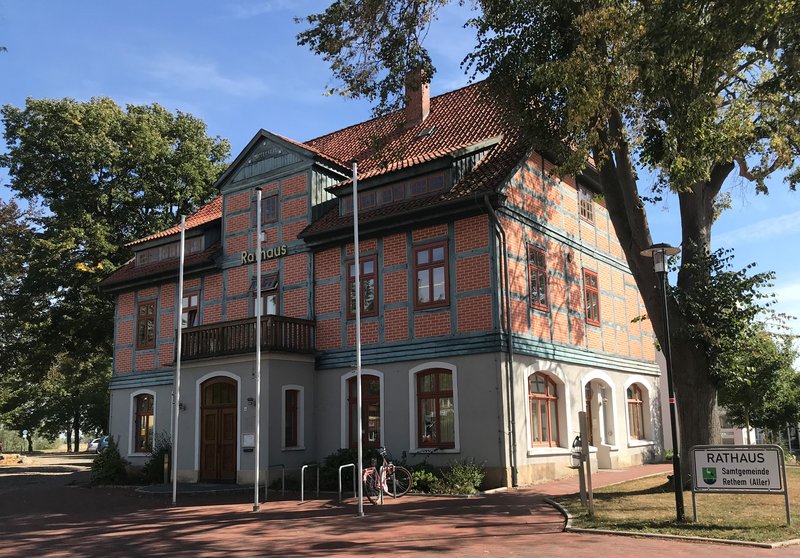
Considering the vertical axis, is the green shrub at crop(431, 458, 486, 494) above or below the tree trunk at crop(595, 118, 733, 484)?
below

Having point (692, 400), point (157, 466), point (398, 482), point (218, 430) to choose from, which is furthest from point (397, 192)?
point (157, 466)

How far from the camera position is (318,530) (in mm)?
11391

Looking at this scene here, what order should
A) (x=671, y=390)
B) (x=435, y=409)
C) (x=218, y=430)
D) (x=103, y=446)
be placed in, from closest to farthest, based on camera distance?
(x=671, y=390) < (x=435, y=409) < (x=218, y=430) < (x=103, y=446)

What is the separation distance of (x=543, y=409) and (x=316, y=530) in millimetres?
8749

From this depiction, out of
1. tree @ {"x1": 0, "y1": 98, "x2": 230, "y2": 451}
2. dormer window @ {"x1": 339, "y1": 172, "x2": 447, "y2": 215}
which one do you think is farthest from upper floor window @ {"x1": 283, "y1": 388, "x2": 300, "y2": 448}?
tree @ {"x1": 0, "y1": 98, "x2": 230, "y2": 451}

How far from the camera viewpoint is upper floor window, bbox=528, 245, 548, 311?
18.5m

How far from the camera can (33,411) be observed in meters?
58.7

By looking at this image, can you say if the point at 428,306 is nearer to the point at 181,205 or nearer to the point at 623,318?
the point at 623,318

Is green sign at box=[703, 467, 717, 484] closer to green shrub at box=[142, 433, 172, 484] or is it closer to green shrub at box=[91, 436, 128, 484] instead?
green shrub at box=[142, 433, 172, 484]

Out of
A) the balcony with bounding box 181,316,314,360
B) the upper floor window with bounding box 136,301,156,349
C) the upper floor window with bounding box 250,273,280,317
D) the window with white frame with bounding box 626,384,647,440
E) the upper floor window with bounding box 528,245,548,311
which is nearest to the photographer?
the upper floor window with bounding box 528,245,548,311

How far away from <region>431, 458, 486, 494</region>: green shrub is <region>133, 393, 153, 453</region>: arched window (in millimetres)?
11962

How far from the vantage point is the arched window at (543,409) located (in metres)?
18.0

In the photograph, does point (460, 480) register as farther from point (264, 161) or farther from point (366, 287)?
point (264, 161)

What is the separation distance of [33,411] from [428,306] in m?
52.0
